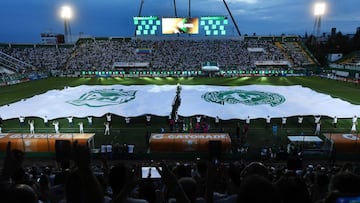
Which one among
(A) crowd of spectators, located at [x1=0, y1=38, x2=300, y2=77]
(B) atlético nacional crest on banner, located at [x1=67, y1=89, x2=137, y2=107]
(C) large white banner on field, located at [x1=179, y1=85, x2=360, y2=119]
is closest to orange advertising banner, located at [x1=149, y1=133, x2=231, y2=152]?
(C) large white banner on field, located at [x1=179, y1=85, x2=360, y2=119]

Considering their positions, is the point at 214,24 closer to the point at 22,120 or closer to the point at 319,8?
the point at 319,8

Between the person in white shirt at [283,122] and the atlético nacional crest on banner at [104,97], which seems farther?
the atlético nacional crest on banner at [104,97]

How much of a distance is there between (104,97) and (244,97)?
12.9m

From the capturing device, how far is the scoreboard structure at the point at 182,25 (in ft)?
221

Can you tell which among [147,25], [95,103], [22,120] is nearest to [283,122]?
[95,103]

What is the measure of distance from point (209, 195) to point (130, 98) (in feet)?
76.9

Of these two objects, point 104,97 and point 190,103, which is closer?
point 190,103

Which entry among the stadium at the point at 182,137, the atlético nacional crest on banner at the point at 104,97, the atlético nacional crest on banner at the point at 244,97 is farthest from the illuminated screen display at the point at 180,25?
the atlético nacional crest on banner at the point at 244,97

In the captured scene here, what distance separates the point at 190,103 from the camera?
24234mm

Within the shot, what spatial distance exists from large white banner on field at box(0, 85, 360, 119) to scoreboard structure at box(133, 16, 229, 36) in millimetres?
41175

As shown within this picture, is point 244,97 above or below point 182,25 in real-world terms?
below

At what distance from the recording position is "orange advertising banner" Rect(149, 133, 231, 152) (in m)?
16.2

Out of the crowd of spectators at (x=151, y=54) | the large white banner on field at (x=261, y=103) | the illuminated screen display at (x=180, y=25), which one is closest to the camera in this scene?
the large white banner on field at (x=261, y=103)

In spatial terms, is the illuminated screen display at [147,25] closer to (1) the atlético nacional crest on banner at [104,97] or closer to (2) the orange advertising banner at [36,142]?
(1) the atlético nacional crest on banner at [104,97]
